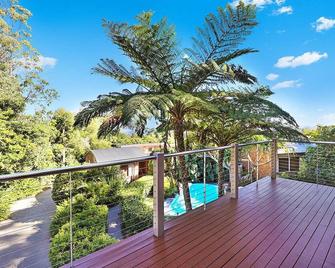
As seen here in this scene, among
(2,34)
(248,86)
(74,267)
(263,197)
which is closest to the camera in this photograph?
(74,267)

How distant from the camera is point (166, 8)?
41.2ft

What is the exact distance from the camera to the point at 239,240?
7.90 ft

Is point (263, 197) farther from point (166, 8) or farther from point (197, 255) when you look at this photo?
point (166, 8)

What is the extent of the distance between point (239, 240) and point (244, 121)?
3043mm

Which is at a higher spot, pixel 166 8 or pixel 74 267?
pixel 166 8

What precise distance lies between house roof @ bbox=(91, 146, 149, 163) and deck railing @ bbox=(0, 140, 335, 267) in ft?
10.8

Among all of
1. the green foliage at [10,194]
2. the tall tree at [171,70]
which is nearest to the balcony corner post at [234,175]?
the tall tree at [171,70]

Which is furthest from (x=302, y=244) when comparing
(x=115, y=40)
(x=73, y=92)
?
(x=73, y=92)

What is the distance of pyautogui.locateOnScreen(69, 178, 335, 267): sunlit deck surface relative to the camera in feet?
6.65

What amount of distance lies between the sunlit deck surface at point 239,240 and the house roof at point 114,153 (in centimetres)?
1200

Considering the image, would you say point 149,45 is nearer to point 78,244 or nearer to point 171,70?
point 171,70

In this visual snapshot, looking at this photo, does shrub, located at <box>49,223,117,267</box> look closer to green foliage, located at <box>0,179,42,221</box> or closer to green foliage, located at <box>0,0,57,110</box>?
green foliage, located at <box>0,179,42,221</box>

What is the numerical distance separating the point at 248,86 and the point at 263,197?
267 centimetres

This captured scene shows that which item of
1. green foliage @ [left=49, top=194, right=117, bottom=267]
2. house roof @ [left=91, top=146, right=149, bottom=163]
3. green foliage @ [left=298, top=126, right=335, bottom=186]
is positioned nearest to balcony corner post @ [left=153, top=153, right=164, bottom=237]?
green foliage @ [left=49, top=194, right=117, bottom=267]
